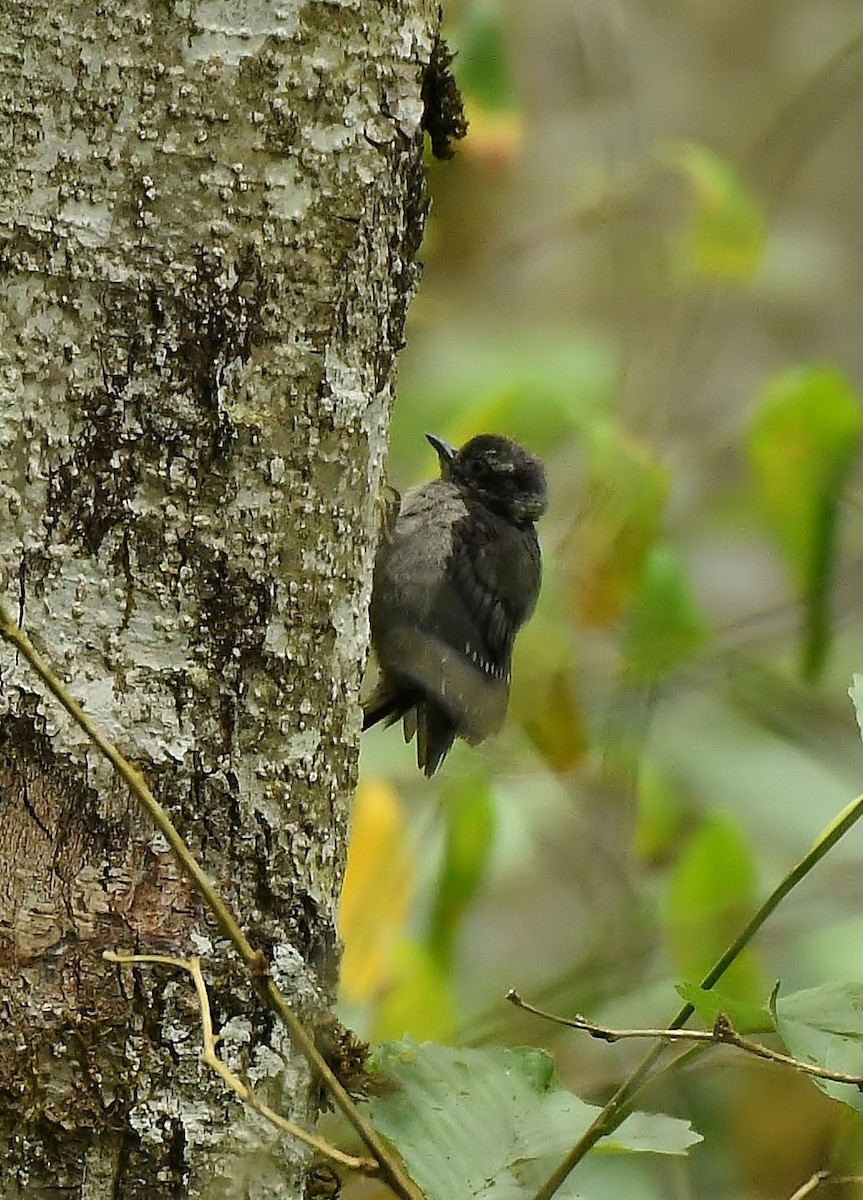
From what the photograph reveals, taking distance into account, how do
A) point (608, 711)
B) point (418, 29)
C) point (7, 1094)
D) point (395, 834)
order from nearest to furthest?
point (7, 1094) < point (418, 29) < point (395, 834) < point (608, 711)

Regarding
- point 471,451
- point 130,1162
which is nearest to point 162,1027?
point 130,1162

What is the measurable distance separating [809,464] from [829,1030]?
0.89 m

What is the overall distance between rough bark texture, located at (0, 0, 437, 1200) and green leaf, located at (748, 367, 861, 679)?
73 cm

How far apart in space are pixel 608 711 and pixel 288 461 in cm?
100

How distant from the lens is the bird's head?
8.68 feet

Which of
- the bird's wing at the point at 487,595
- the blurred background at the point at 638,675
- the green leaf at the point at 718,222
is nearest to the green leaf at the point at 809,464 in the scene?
the blurred background at the point at 638,675

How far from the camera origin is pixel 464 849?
2107 millimetres

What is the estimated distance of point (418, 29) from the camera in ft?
5.01

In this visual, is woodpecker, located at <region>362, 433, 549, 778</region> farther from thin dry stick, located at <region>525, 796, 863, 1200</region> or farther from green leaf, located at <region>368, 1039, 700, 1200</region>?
thin dry stick, located at <region>525, 796, 863, 1200</region>

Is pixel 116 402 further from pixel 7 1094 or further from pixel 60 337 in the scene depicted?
pixel 7 1094

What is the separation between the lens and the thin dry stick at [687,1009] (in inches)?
49.3

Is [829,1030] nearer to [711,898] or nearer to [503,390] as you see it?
[711,898]

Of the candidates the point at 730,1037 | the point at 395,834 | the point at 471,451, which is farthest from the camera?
the point at 471,451

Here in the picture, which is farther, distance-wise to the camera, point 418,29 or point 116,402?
point 418,29
